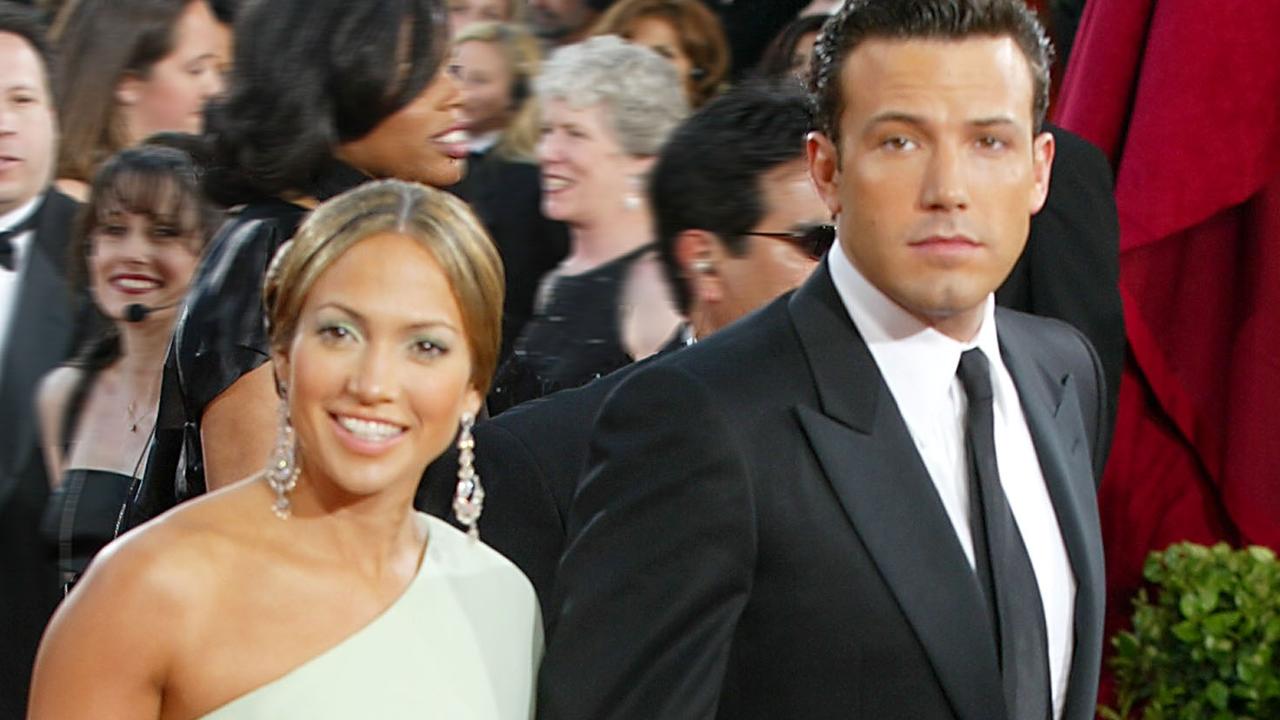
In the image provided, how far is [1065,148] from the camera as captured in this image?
351 centimetres

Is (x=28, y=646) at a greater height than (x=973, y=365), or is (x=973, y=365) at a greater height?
(x=973, y=365)

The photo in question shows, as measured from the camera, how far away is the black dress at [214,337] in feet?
8.64

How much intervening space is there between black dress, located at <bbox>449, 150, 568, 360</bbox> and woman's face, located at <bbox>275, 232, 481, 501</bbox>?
1692 mm

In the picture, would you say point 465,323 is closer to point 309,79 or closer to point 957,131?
point 957,131

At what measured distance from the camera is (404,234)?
2156mm

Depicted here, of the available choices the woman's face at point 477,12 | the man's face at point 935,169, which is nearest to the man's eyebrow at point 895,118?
the man's face at point 935,169

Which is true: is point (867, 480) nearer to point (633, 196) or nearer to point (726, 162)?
point (726, 162)

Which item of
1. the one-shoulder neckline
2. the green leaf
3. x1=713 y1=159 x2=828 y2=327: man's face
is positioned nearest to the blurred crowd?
x1=713 y1=159 x2=828 y2=327: man's face

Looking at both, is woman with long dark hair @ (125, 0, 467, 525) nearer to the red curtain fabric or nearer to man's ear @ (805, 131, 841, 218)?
man's ear @ (805, 131, 841, 218)

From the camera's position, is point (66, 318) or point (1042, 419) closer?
point (1042, 419)

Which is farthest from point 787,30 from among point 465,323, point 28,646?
point 465,323

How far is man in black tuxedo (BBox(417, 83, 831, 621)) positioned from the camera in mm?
2547

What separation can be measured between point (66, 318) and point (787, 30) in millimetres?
1527

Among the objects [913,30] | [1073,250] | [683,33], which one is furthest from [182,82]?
[913,30]
